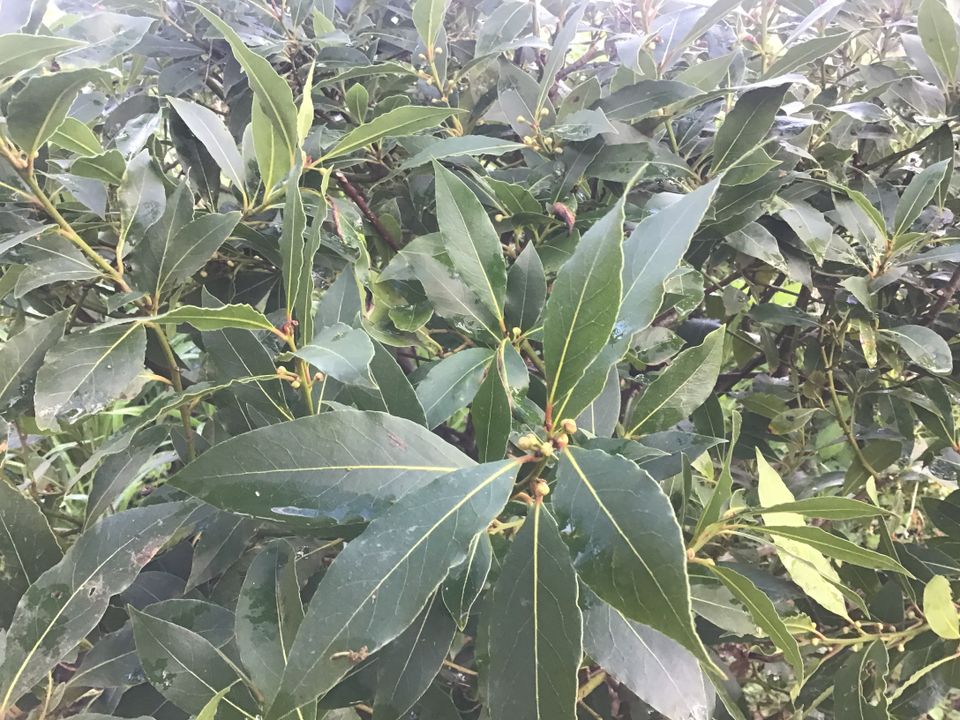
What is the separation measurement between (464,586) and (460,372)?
16 centimetres

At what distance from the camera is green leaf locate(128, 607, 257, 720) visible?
A: 458mm

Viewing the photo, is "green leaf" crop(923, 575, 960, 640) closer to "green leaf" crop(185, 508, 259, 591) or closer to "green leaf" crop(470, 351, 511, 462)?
"green leaf" crop(470, 351, 511, 462)

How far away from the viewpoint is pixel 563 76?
101cm

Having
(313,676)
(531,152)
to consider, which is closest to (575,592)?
(313,676)

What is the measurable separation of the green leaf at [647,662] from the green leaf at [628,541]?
0.13 metres

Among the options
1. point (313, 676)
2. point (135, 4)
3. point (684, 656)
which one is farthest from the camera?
point (135, 4)

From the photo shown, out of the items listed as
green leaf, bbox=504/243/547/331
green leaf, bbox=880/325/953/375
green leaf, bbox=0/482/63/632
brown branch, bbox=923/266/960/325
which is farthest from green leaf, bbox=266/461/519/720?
brown branch, bbox=923/266/960/325

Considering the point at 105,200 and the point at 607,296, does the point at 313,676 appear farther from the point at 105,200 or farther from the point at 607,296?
the point at 105,200

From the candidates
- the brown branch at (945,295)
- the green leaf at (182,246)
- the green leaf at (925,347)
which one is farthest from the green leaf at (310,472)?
the brown branch at (945,295)

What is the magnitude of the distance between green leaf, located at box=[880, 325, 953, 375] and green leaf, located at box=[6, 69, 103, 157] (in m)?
0.82

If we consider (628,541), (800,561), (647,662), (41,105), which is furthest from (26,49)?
(800,561)

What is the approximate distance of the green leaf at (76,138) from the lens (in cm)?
52

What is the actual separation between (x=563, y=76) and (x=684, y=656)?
2.94 ft

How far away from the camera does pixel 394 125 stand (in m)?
0.59
